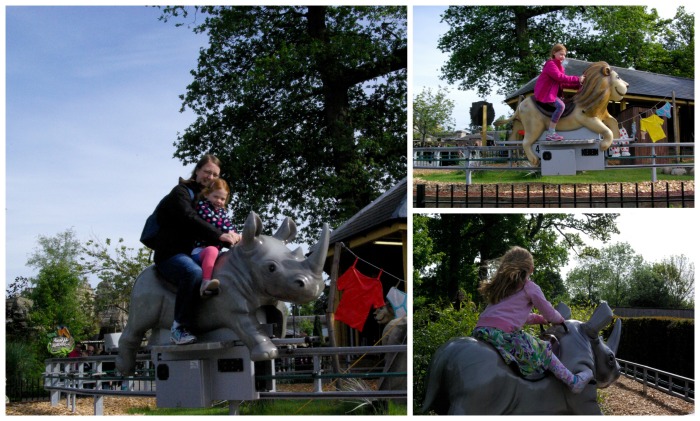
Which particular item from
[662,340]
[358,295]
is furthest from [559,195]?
[662,340]

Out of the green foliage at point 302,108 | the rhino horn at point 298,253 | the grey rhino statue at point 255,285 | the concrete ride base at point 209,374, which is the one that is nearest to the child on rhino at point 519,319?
the grey rhino statue at point 255,285

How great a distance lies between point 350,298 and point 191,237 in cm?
609

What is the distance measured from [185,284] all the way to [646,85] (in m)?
7.12

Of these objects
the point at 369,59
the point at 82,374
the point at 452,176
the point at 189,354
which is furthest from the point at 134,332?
the point at 369,59

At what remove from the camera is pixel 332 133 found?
1594cm

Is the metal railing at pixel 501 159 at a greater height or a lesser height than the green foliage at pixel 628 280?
greater

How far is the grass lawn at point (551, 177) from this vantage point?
837 centimetres

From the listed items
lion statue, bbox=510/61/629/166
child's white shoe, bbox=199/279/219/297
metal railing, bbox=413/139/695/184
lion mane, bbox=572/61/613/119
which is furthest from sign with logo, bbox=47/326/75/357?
lion mane, bbox=572/61/613/119

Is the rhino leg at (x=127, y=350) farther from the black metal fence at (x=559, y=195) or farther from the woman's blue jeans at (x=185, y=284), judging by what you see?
the black metal fence at (x=559, y=195)

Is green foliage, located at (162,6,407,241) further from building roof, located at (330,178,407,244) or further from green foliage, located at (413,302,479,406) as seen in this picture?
green foliage, located at (413,302,479,406)

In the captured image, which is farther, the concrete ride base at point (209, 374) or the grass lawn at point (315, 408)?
the grass lawn at point (315, 408)

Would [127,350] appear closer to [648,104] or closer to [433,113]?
[648,104]

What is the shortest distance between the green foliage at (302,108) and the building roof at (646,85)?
215 inches

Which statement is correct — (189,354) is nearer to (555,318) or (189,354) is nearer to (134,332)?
(134,332)
